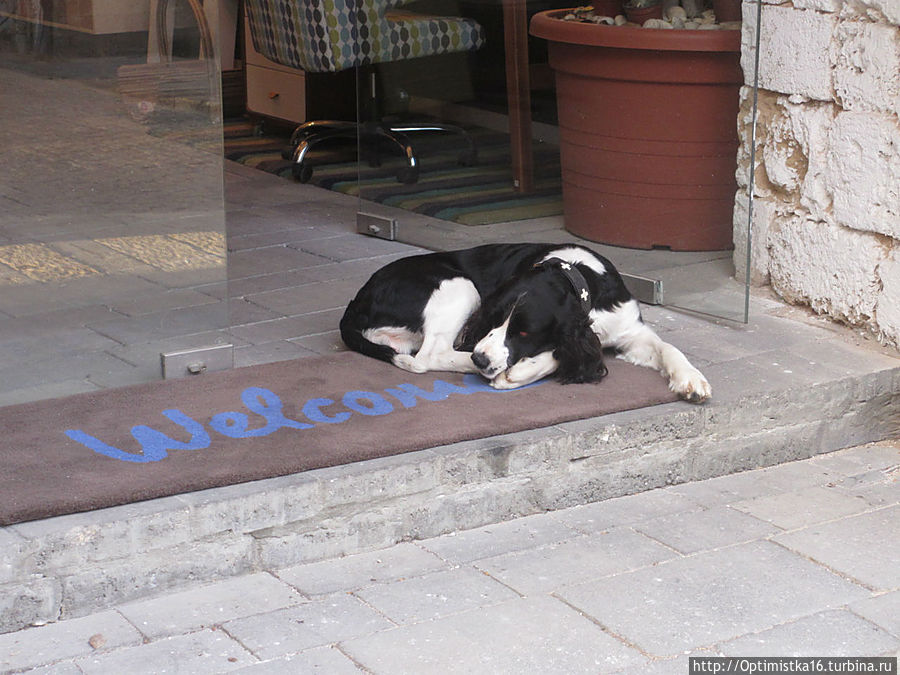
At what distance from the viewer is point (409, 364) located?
133 inches

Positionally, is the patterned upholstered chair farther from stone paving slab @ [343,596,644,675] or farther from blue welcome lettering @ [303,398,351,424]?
stone paving slab @ [343,596,644,675]

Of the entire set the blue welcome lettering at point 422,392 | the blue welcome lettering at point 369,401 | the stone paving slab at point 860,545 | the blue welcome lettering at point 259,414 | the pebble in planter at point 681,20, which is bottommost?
the stone paving slab at point 860,545

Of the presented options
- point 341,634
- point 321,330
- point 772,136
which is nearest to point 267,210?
point 321,330

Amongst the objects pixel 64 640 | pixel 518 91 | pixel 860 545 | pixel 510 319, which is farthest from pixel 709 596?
pixel 518 91

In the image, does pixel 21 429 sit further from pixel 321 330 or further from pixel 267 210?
pixel 267 210

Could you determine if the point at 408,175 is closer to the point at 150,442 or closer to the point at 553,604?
the point at 150,442

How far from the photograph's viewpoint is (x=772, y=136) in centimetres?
402

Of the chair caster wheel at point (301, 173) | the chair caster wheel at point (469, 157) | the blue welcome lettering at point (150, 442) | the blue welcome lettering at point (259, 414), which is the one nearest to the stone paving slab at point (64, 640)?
the blue welcome lettering at point (150, 442)

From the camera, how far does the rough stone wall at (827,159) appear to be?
3.61m

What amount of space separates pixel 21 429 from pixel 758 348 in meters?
2.10

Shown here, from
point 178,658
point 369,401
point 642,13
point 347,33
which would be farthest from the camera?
point 347,33

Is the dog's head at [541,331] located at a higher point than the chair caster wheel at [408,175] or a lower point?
lower

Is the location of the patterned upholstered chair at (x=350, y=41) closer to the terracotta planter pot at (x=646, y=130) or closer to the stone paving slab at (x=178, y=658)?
the terracotta planter pot at (x=646, y=130)

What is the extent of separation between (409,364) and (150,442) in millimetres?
813
